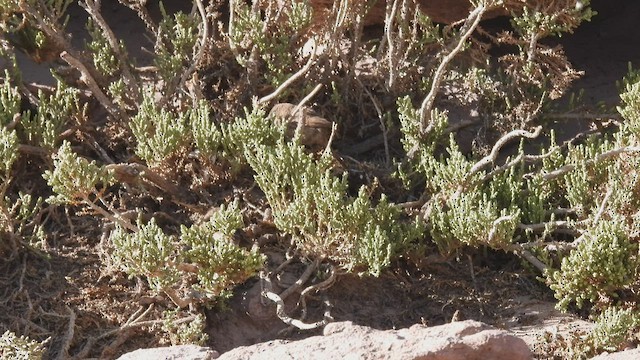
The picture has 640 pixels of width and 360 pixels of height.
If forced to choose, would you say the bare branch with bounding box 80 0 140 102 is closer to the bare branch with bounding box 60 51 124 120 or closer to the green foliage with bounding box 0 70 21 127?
the bare branch with bounding box 60 51 124 120

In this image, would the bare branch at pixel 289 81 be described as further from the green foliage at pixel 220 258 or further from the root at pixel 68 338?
the root at pixel 68 338

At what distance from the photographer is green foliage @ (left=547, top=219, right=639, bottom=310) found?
475 cm

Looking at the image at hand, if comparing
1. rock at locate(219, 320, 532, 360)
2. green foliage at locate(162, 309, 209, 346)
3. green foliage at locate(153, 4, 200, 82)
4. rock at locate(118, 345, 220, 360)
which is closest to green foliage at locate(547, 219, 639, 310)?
rock at locate(219, 320, 532, 360)

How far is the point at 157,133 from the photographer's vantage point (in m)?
5.43

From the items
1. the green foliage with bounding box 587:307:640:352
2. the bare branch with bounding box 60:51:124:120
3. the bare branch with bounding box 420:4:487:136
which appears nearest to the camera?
the green foliage with bounding box 587:307:640:352

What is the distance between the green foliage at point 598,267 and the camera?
15.6 ft

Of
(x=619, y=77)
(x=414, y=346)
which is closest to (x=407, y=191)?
(x=414, y=346)

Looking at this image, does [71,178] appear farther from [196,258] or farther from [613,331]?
[613,331]

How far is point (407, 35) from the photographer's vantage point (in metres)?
6.50

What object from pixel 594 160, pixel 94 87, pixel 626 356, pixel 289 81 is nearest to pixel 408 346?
pixel 626 356

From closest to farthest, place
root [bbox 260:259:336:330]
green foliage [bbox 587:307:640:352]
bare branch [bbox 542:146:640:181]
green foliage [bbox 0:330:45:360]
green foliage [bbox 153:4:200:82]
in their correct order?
green foliage [bbox 0:330:45:360] < green foliage [bbox 587:307:640:352] < root [bbox 260:259:336:330] < bare branch [bbox 542:146:640:181] < green foliage [bbox 153:4:200:82]

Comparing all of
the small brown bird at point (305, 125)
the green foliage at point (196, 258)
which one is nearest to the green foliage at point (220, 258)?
the green foliage at point (196, 258)

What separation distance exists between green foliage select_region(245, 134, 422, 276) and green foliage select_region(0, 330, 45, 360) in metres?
1.41

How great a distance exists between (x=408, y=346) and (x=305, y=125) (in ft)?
7.70
